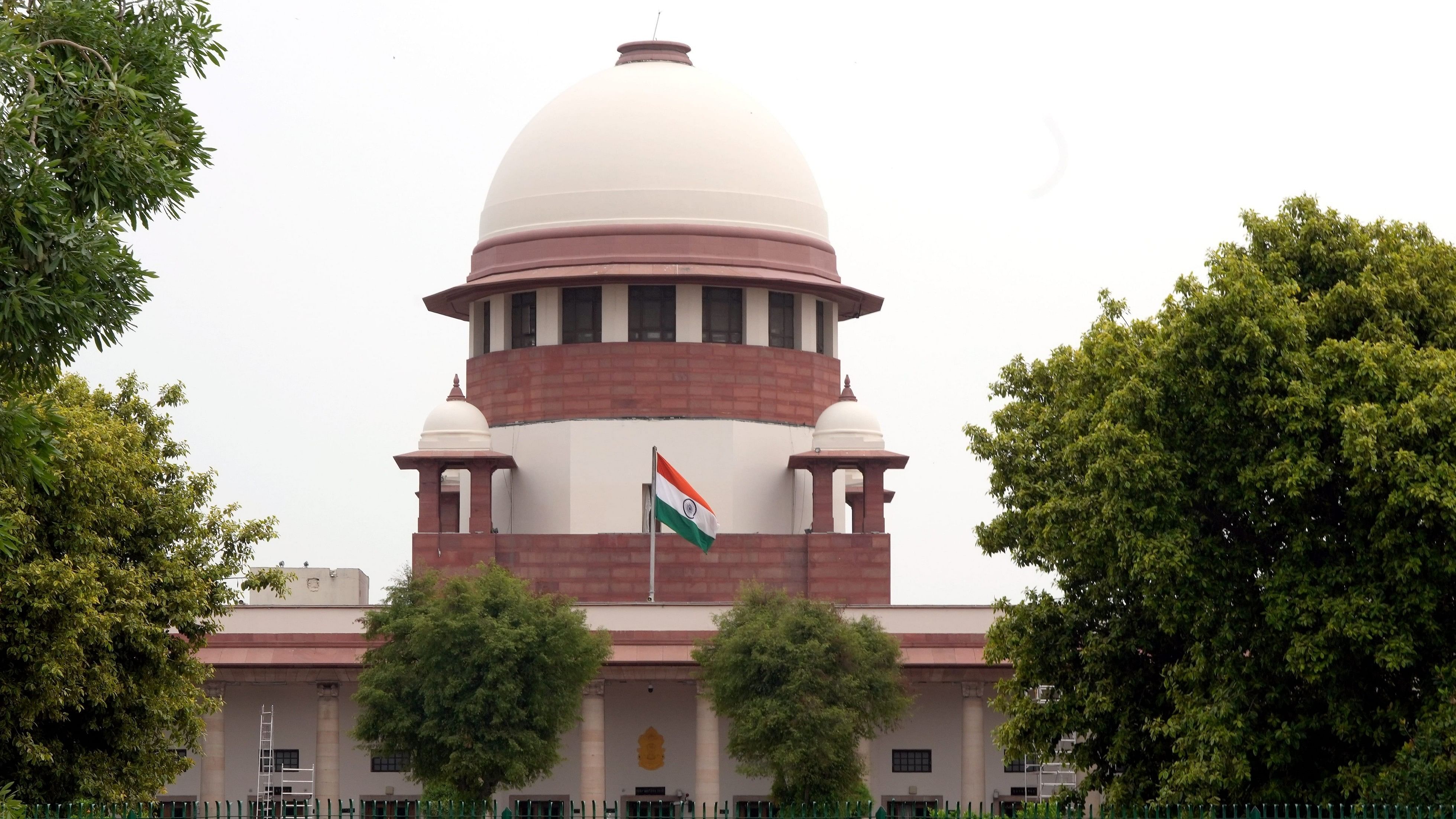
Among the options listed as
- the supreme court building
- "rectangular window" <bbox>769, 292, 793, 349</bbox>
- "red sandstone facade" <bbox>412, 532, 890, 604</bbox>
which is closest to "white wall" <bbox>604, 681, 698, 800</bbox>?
the supreme court building

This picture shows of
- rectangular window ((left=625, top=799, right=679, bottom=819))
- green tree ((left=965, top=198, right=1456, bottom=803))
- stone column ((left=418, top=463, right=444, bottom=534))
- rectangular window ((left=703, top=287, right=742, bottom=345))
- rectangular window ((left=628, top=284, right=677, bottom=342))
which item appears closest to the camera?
green tree ((left=965, top=198, right=1456, bottom=803))

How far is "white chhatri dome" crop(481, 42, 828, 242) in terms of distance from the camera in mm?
55188

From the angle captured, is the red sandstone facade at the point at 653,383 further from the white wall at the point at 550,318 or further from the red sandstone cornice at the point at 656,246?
the red sandstone cornice at the point at 656,246

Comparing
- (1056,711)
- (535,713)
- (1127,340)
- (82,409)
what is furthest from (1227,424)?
(535,713)

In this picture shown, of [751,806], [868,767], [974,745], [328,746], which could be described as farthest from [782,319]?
[328,746]

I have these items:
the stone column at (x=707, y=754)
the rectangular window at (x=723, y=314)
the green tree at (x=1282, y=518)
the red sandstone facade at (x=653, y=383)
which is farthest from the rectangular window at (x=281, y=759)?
the green tree at (x=1282, y=518)

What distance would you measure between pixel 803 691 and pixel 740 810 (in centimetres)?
662

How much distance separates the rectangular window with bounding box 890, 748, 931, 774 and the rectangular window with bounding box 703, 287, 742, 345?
34.8ft

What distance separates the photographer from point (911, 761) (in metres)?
50.8

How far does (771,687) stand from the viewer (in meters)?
45.2

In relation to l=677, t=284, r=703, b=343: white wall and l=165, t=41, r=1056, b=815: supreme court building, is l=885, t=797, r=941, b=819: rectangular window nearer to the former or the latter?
l=165, t=41, r=1056, b=815: supreme court building

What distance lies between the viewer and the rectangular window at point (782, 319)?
55.6m

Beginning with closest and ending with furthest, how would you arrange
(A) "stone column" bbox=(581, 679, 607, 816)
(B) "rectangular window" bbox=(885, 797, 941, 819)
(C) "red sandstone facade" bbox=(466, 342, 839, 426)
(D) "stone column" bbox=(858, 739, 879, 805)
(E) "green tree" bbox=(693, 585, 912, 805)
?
(E) "green tree" bbox=(693, 585, 912, 805), (D) "stone column" bbox=(858, 739, 879, 805), (A) "stone column" bbox=(581, 679, 607, 816), (B) "rectangular window" bbox=(885, 797, 941, 819), (C) "red sandstone facade" bbox=(466, 342, 839, 426)

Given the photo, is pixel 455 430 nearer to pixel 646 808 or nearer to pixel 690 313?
pixel 690 313
